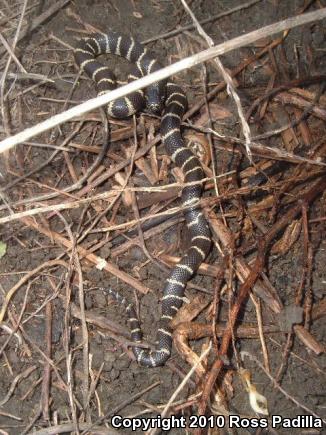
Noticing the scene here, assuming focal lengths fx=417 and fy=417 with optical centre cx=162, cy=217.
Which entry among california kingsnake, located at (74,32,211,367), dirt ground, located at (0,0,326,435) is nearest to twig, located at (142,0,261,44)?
dirt ground, located at (0,0,326,435)

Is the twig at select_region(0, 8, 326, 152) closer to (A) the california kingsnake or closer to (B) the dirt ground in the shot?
(B) the dirt ground

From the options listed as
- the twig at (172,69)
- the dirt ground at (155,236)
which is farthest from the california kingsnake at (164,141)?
the twig at (172,69)

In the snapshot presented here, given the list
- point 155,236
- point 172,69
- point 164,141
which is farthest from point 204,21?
point 172,69

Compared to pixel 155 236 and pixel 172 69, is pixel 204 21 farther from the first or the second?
pixel 172 69

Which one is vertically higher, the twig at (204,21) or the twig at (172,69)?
the twig at (204,21)

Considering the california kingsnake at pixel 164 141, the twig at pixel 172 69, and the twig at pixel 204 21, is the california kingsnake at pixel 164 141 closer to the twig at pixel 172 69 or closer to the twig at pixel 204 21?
the twig at pixel 204 21
